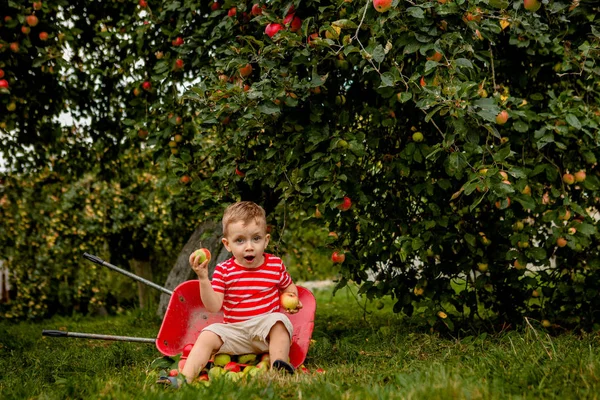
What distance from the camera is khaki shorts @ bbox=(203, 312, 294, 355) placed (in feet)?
8.95

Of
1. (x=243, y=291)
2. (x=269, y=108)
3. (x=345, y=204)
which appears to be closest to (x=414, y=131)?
(x=345, y=204)

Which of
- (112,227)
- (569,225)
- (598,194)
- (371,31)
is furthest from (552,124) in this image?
(112,227)

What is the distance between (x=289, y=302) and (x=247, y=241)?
33cm

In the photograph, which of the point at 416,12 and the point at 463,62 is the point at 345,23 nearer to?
the point at 416,12

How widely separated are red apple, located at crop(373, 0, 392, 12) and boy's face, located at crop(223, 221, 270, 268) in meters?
1.05

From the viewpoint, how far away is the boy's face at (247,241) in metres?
2.79

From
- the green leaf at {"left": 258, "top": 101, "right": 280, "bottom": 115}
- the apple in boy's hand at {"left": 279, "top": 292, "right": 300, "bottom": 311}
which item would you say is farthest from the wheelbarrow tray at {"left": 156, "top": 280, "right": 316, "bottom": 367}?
the green leaf at {"left": 258, "top": 101, "right": 280, "bottom": 115}

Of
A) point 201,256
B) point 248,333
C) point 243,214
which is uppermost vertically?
point 243,214

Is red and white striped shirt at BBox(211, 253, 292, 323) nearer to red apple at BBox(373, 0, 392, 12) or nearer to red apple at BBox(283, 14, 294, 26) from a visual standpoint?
red apple at BBox(283, 14, 294, 26)

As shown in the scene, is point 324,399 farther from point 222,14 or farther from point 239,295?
point 222,14

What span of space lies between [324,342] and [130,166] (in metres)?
3.62

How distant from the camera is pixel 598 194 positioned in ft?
11.3

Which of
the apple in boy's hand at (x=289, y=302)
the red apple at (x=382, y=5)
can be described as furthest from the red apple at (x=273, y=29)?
the apple in boy's hand at (x=289, y=302)

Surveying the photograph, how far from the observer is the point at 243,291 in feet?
9.27
